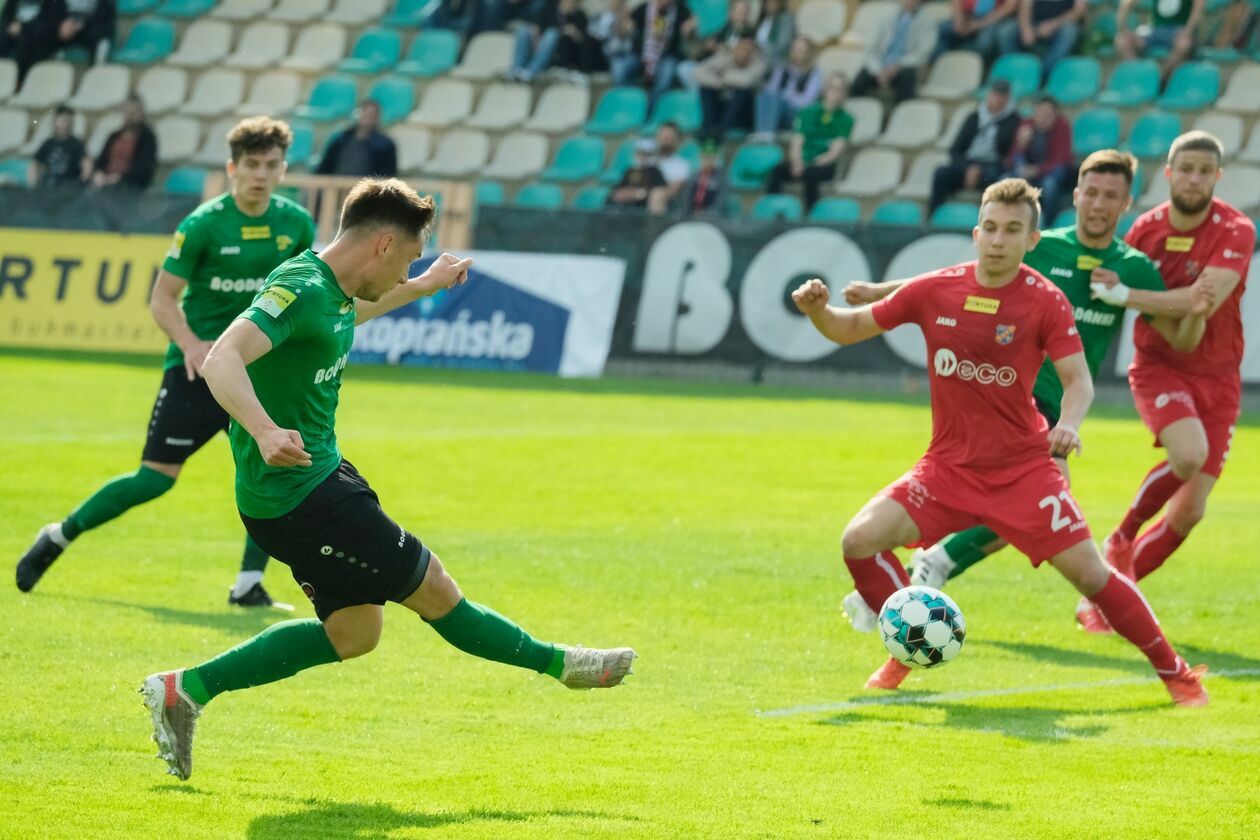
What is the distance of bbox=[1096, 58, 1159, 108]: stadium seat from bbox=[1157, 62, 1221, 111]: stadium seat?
213mm

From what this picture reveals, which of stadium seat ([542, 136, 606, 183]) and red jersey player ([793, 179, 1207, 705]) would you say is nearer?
red jersey player ([793, 179, 1207, 705])

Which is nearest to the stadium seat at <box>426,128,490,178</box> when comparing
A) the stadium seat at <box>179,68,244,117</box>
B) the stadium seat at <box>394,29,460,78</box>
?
the stadium seat at <box>394,29,460,78</box>

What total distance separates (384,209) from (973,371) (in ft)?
9.79

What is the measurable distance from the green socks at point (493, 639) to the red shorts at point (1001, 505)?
212 cm

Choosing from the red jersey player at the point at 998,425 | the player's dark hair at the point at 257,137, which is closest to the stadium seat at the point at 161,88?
the player's dark hair at the point at 257,137

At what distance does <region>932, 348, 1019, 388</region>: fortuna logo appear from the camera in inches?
304

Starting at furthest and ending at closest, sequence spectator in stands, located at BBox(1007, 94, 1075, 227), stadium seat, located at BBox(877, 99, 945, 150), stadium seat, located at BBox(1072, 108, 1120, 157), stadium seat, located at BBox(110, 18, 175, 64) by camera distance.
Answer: stadium seat, located at BBox(110, 18, 175, 64) → stadium seat, located at BBox(877, 99, 945, 150) → stadium seat, located at BBox(1072, 108, 1120, 157) → spectator in stands, located at BBox(1007, 94, 1075, 227)

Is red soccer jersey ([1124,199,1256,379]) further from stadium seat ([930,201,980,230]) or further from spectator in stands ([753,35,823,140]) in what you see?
spectator in stands ([753,35,823,140])

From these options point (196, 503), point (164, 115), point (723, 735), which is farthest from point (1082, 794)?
point (164, 115)

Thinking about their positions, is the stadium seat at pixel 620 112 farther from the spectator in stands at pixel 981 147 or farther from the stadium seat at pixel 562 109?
the spectator in stands at pixel 981 147

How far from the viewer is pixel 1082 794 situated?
6.23m

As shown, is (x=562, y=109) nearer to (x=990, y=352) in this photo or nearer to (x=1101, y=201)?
(x=1101, y=201)

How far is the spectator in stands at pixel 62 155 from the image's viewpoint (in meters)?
25.7

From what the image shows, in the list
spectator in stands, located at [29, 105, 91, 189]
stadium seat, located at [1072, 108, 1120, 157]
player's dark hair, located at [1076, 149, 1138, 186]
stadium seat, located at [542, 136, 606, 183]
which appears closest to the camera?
player's dark hair, located at [1076, 149, 1138, 186]
